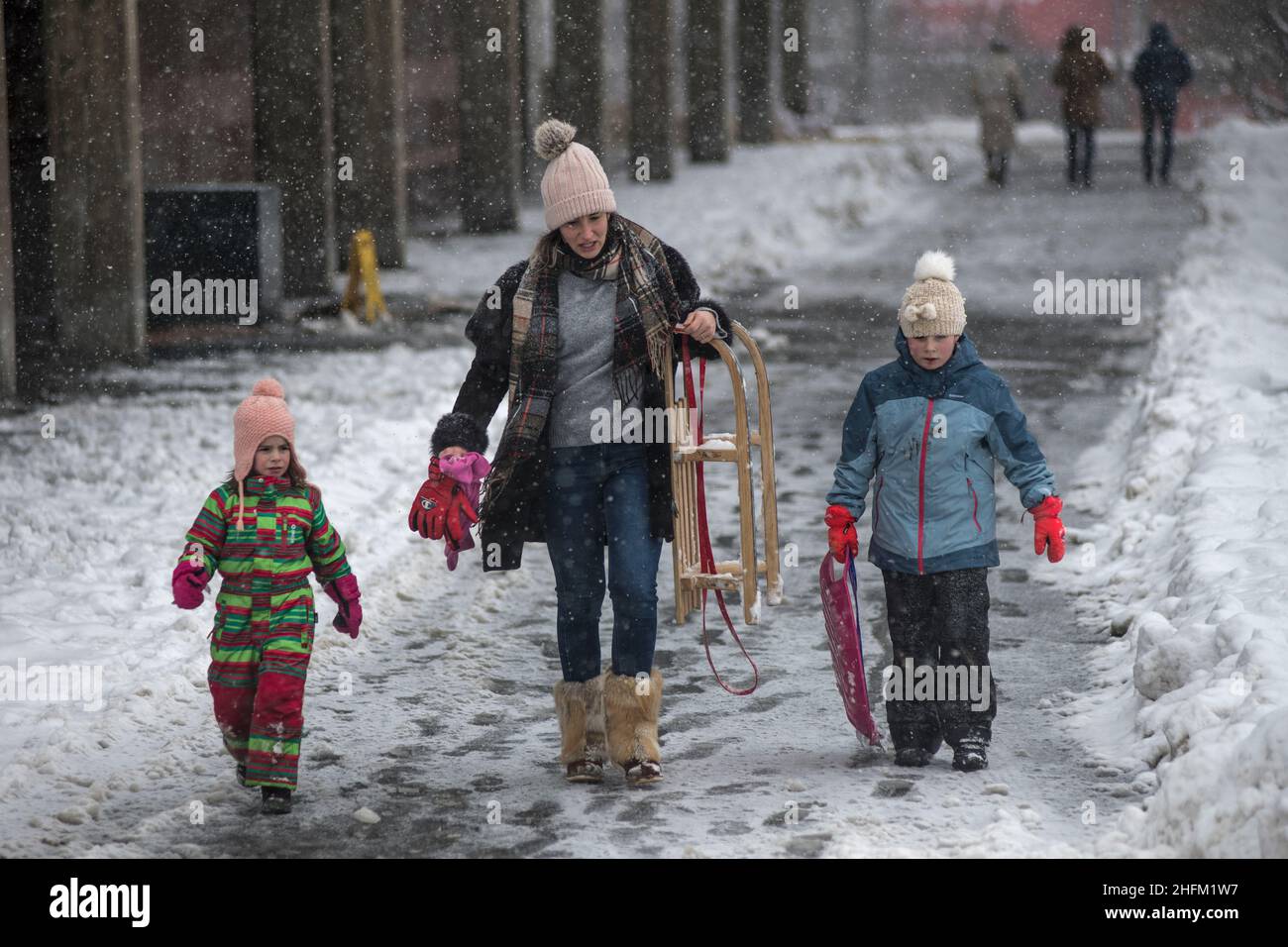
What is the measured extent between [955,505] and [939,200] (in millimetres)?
21343

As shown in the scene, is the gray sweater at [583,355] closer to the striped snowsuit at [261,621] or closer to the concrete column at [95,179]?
the striped snowsuit at [261,621]

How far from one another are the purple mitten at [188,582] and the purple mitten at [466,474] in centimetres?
71

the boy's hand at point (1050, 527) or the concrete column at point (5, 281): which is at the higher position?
the concrete column at point (5, 281)

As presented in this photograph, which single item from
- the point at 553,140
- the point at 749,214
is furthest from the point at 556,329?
the point at 749,214

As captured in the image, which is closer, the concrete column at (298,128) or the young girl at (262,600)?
the young girl at (262,600)

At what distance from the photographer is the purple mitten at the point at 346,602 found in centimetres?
547

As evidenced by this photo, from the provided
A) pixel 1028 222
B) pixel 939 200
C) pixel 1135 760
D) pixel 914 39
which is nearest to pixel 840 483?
pixel 1135 760

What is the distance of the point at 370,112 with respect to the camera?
18.3 m

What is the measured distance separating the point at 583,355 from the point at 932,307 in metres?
1.06

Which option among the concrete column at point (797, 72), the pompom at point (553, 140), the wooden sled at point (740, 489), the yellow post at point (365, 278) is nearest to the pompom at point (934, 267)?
the wooden sled at point (740, 489)

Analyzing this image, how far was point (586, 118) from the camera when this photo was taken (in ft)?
78.7

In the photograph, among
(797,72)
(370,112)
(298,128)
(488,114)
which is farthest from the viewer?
(797,72)

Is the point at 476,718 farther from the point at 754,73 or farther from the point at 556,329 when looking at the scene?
the point at 754,73
